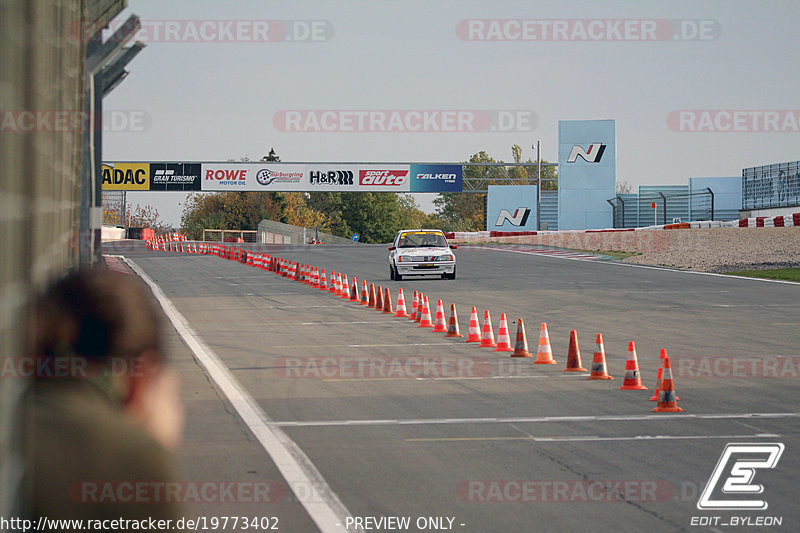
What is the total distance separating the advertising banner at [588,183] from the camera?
252 ft

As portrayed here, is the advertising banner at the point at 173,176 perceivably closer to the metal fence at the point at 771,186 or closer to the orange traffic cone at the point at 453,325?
the metal fence at the point at 771,186

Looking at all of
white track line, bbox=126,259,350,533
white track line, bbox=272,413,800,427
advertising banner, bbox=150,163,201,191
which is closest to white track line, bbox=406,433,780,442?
white track line, bbox=272,413,800,427

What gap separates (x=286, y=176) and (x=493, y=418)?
245ft

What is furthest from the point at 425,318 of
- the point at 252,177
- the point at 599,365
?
the point at 252,177

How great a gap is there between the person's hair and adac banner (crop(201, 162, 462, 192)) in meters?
75.3

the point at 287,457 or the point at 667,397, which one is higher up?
the point at 667,397

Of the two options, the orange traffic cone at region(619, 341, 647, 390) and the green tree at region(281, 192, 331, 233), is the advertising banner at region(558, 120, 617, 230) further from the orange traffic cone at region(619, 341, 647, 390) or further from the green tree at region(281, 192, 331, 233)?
the green tree at region(281, 192, 331, 233)

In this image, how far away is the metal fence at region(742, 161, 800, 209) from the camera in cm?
6888

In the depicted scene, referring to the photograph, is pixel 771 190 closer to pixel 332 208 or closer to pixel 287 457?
pixel 287 457

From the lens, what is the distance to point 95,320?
7.36 meters

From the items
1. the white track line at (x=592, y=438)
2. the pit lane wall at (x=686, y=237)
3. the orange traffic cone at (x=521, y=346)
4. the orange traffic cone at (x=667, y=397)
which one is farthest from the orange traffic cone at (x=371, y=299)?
the pit lane wall at (x=686, y=237)

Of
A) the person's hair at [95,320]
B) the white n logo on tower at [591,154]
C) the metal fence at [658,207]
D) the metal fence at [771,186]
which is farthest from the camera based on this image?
the white n logo on tower at [591,154]

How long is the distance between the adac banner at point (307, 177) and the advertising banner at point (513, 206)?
3.60 metres

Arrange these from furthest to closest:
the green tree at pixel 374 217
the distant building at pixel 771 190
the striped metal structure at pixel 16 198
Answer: the green tree at pixel 374 217 < the distant building at pixel 771 190 < the striped metal structure at pixel 16 198
